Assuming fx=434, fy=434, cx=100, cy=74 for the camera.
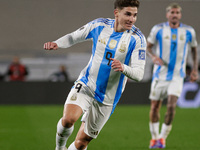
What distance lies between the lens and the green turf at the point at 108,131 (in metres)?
7.54

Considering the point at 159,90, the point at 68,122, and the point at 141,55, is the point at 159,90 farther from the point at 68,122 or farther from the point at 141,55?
the point at 68,122

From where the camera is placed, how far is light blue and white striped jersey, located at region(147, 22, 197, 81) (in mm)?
7609

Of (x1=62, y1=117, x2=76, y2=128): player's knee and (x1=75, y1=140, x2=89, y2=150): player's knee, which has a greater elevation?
(x1=62, y1=117, x2=76, y2=128): player's knee

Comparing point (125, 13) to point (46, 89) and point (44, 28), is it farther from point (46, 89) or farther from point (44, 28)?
point (44, 28)

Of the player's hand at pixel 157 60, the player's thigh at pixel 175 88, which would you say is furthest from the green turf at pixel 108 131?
the player's hand at pixel 157 60

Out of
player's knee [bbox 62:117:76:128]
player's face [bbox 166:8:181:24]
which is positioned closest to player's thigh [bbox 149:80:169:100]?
player's face [bbox 166:8:181:24]

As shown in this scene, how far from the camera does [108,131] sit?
9711 millimetres

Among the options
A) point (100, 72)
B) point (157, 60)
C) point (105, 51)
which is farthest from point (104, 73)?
point (157, 60)

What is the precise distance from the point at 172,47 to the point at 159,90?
792mm

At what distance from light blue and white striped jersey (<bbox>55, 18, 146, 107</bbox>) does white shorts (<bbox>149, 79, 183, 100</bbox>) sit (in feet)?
7.99

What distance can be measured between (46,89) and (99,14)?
306 inches

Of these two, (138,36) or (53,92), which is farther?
(53,92)

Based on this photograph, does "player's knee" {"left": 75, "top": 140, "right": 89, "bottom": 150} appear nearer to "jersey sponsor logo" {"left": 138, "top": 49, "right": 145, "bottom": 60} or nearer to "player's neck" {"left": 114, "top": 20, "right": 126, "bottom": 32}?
"jersey sponsor logo" {"left": 138, "top": 49, "right": 145, "bottom": 60}

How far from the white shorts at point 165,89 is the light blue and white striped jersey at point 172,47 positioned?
0.09 meters
